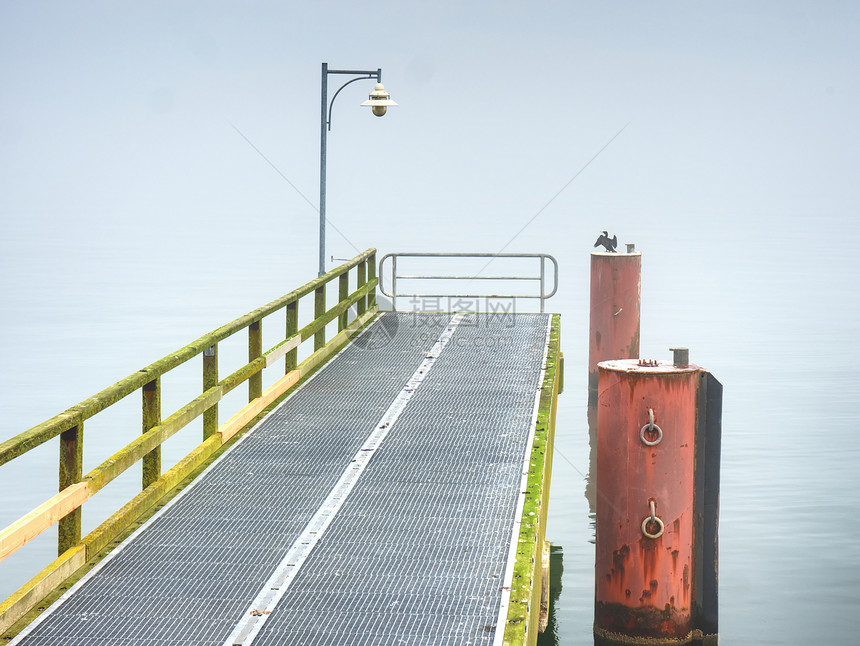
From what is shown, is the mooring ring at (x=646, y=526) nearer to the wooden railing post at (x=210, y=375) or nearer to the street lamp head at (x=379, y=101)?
the wooden railing post at (x=210, y=375)

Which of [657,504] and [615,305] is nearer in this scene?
[657,504]

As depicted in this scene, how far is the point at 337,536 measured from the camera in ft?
27.0

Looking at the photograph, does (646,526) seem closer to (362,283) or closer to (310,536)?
(310,536)

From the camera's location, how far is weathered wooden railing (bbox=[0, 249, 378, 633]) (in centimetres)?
682

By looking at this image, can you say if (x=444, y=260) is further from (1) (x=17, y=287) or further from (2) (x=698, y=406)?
(2) (x=698, y=406)

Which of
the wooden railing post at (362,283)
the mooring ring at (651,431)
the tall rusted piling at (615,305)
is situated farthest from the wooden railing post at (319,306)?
the tall rusted piling at (615,305)

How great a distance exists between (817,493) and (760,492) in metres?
0.86

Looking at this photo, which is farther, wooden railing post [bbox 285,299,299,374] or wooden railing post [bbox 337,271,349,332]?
wooden railing post [bbox 337,271,349,332]

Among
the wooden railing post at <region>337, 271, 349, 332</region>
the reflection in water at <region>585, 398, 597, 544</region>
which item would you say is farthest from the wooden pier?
the reflection in water at <region>585, 398, 597, 544</region>

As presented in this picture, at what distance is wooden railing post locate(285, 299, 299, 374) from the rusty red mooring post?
6633 mm

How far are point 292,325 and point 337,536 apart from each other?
15.4ft

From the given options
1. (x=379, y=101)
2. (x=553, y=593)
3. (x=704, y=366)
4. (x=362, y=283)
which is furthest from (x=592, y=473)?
(x=704, y=366)

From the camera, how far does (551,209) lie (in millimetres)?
163750

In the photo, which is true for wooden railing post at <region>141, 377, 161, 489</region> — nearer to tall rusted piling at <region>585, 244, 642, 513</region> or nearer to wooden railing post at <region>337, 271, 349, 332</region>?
wooden railing post at <region>337, 271, 349, 332</region>
